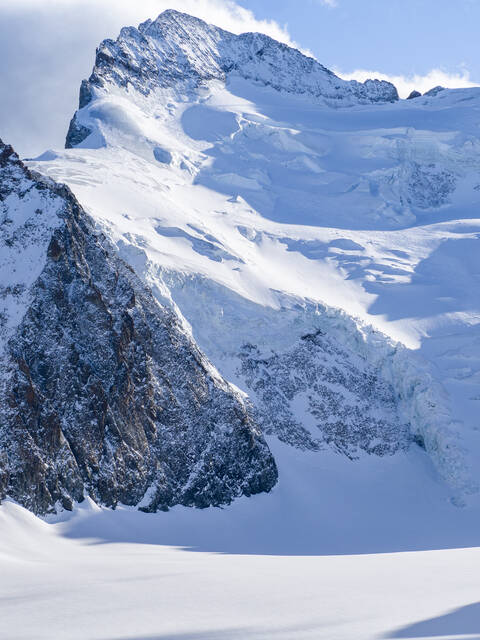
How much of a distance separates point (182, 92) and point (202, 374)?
89.6 meters

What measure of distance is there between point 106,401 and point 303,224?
193 ft

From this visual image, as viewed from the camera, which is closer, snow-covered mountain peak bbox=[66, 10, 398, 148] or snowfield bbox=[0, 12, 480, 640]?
snowfield bbox=[0, 12, 480, 640]

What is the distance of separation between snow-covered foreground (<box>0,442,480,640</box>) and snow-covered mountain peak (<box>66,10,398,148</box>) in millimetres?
71016

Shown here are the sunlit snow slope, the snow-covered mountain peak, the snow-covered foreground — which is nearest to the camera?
the snow-covered foreground

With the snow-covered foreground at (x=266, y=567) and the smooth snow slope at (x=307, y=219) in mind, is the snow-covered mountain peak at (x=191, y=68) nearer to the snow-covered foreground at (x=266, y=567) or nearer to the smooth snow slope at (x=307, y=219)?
the smooth snow slope at (x=307, y=219)

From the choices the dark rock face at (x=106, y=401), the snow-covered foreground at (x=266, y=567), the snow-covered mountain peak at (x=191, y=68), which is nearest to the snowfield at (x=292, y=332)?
the snow-covered foreground at (x=266, y=567)

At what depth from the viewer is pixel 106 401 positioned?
61438 millimetres

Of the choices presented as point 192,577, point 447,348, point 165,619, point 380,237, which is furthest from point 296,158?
point 165,619

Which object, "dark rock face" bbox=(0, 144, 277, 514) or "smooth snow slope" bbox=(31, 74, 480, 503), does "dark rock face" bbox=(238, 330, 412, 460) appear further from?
"dark rock face" bbox=(0, 144, 277, 514)

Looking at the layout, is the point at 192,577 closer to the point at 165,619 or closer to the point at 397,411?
the point at 165,619

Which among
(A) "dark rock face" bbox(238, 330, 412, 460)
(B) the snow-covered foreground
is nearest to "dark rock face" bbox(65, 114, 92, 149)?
(A) "dark rock face" bbox(238, 330, 412, 460)

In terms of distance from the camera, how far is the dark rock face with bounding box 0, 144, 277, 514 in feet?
184

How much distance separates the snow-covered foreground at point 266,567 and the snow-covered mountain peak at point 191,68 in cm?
7102

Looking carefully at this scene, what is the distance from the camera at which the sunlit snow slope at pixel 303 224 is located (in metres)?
78.6
